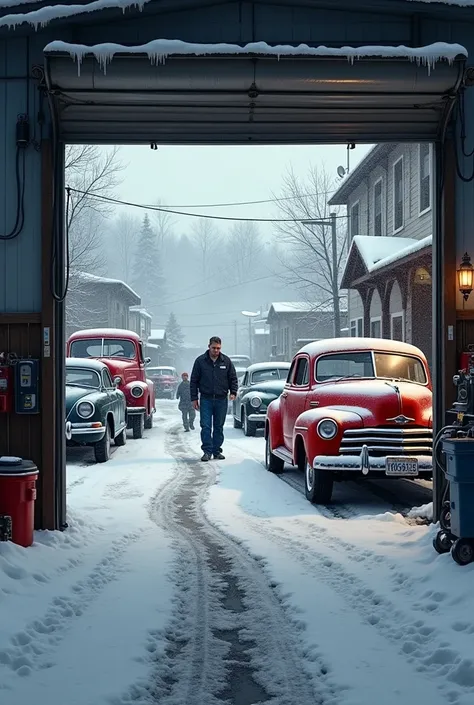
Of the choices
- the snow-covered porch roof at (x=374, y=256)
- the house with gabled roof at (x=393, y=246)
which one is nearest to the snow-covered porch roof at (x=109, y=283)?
the house with gabled roof at (x=393, y=246)

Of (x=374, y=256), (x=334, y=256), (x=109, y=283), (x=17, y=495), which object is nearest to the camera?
(x=17, y=495)

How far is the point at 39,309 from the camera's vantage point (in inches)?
295

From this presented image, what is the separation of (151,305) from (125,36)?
4121 inches

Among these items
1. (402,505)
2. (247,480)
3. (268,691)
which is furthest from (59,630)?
(247,480)

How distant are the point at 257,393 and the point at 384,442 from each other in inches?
356

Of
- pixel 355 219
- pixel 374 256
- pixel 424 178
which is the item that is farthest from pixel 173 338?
pixel 424 178

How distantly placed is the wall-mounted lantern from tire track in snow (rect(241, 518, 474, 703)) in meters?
2.66

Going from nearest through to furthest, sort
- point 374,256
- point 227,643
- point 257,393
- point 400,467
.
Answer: point 227,643, point 400,467, point 257,393, point 374,256

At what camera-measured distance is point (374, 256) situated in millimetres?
21984

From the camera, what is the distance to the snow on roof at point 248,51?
670 cm

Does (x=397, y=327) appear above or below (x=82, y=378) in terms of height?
above

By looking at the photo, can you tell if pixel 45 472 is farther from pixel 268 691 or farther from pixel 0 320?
pixel 268 691

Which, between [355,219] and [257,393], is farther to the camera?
[355,219]

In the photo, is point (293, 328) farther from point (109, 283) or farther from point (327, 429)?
→ point (327, 429)
